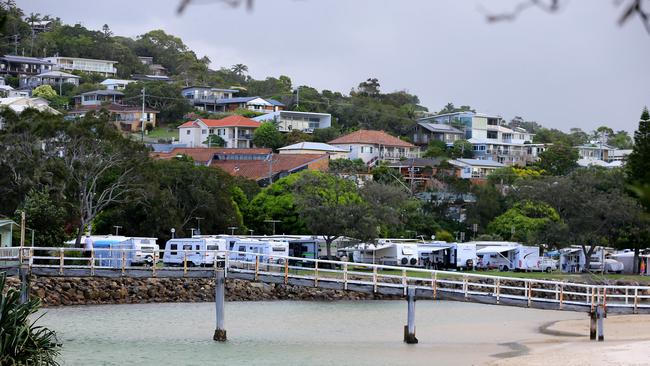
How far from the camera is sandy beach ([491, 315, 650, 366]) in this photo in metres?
31.2

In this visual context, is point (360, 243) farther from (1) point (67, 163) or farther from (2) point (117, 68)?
(2) point (117, 68)

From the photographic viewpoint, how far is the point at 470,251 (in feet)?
241

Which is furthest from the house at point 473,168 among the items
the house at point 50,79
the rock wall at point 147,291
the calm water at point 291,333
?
the house at point 50,79

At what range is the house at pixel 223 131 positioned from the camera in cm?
12631

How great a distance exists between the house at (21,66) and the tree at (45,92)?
2078 centimetres

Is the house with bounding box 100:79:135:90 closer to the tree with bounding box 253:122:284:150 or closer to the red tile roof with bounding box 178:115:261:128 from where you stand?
the red tile roof with bounding box 178:115:261:128

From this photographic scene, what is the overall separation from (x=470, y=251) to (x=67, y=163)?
90.0 feet

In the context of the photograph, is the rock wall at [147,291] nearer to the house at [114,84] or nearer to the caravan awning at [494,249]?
the caravan awning at [494,249]

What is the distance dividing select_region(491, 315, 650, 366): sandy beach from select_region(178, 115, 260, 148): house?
81.6 metres

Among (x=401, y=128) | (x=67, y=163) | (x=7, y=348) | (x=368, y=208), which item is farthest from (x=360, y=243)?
(x=401, y=128)

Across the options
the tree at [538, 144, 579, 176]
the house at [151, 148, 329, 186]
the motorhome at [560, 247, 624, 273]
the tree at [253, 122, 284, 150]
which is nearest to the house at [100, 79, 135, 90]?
the tree at [253, 122, 284, 150]

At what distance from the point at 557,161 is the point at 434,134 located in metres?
25.6

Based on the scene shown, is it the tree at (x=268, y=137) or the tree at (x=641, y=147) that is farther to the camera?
the tree at (x=268, y=137)

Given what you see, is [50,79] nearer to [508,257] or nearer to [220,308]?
[508,257]
